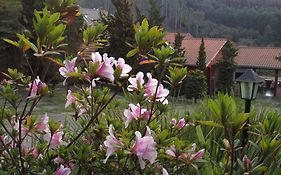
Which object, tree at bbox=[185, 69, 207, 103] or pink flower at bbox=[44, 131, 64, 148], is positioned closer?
pink flower at bbox=[44, 131, 64, 148]

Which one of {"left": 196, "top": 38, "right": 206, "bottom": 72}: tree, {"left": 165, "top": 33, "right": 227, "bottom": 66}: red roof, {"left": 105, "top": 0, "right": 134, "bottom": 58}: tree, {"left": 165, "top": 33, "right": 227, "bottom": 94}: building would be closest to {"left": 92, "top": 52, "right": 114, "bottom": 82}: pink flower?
{"left": 105, "top": 0, "right": 134, "bottom": 58}: tree

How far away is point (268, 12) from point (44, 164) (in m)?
51.2

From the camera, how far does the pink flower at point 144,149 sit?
104cm

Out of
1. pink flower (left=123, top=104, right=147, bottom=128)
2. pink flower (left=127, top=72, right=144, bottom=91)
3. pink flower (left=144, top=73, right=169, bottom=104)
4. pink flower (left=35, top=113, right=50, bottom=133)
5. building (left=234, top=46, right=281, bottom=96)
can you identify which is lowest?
building (left=234, top=46, right=281, bottom=96)

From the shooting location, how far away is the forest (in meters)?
48.2

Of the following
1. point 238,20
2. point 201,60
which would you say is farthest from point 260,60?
point 238,20

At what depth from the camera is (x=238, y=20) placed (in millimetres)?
49969

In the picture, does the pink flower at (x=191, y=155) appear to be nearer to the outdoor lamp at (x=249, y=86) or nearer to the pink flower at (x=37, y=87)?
the pink flower at (x=37, y=87)

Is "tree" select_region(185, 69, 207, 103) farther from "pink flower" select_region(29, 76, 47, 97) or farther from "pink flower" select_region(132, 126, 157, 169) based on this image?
"pink flower" select_region(132, 126, 157, 169)

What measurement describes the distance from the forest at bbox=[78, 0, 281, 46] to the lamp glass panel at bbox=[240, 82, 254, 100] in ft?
149

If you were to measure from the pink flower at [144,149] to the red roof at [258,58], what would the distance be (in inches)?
1071

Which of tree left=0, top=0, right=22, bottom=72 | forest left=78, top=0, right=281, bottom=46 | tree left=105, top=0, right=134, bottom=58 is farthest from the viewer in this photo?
forest left=78, top=0, right=281, bottom=46

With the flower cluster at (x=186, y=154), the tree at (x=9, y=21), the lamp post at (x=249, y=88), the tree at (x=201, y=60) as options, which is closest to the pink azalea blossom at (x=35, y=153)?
the flower cluster at (x=186, y=154)

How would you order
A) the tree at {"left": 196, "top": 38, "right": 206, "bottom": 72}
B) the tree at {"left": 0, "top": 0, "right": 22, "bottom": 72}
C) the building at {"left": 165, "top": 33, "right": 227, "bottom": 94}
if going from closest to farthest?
1. the tree at {"left": 0, "top": 0, "right": 22, "bottom": 72}
2. the tree at {"left": 196, "top": 38, "right": 206, "bottom": 72}
3. the building at {"left": 165, "top": 33, "right": 227, "bottom": 94}
